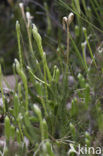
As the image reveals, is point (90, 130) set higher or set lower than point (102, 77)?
lower

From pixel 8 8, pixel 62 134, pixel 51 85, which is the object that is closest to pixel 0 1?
pixel 8 8

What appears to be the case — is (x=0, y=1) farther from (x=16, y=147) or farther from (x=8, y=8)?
(x=16, y=147)

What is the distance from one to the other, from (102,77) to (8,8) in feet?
6.25

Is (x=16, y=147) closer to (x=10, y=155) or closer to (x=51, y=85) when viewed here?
(x=10, y=155)

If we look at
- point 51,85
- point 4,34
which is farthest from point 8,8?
point 51,85

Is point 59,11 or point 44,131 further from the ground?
point 59,11

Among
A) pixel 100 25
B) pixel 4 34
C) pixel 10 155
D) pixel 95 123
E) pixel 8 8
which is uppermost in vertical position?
pixel 8 8

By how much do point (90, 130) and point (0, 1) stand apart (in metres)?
2.12

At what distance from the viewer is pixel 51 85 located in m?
1.17

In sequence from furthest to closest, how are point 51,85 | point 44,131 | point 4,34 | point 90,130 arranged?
point 4,34 < point 51,85 < point 90,130 < point 44,131

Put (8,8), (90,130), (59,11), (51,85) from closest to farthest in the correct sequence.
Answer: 1. (90,130)
2. (51,85)
3. (59,11)
4. (8,8)

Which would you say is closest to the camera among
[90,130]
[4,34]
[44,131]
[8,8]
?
[44,131]

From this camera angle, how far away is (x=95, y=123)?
0.98m

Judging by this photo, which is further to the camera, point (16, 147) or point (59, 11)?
point (59, 11)
